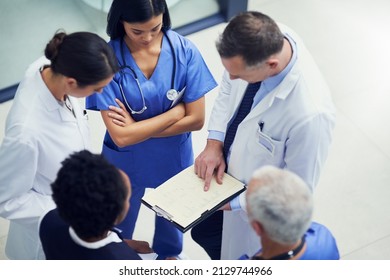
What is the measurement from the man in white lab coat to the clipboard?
0.11 feet

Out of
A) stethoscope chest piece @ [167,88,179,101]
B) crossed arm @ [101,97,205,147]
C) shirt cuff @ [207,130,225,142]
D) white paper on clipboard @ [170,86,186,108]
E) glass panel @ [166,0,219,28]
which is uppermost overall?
stethoscope chest piece @ [167,88,179,101]

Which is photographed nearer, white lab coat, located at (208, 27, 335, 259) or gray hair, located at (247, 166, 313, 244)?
gray hair, located at (247, 166, 313, 244)

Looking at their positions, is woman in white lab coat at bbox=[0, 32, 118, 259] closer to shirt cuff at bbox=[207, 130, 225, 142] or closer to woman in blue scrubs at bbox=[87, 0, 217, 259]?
woman in blue scrubs at bbox=[87, 0, 217, 259]

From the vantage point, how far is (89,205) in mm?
1672

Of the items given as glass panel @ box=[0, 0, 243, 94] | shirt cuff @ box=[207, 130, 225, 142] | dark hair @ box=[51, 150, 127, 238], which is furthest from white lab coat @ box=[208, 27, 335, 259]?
glass panel @ box=[0, 0, 243, 94]

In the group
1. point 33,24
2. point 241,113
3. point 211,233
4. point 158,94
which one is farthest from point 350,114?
point 33,24

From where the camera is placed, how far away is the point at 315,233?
1848 mm

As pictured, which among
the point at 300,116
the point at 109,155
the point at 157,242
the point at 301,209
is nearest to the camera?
the point at 301,209

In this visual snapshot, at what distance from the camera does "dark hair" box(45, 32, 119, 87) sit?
2012 millimetres

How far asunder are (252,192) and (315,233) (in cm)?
30

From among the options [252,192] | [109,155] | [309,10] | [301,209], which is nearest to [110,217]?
[252,192]

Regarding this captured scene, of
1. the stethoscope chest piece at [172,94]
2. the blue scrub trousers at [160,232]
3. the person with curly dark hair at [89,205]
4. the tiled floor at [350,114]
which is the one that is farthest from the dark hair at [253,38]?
the tiled floor at [350,114]

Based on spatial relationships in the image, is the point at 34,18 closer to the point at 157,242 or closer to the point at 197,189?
the point at 157,242

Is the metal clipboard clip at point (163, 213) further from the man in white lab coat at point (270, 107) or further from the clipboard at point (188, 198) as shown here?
the man in white lab coat at point (270, 107)
